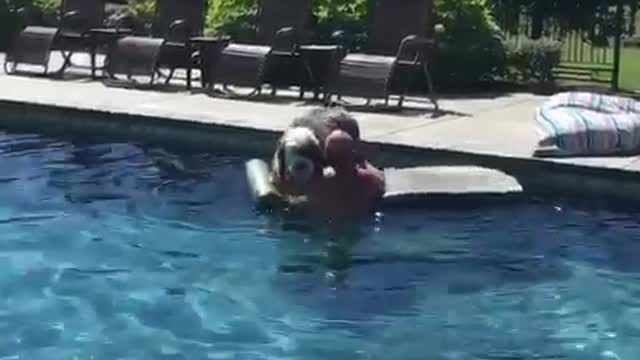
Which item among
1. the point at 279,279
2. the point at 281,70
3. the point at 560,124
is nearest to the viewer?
the point at 279,279

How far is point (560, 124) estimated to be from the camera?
29.0ft

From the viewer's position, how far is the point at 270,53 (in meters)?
11.3

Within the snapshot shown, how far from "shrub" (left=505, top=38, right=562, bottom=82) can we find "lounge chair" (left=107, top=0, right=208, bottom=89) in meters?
3.01

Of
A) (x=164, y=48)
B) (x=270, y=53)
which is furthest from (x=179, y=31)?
(x=270, y=53)

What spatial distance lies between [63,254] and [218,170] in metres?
2.31

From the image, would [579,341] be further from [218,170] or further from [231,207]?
[218,170]

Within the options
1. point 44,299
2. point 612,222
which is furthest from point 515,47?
point 44,299

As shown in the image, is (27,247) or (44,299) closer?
(44,299)

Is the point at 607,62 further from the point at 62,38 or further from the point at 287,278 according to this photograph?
the point at 287,278

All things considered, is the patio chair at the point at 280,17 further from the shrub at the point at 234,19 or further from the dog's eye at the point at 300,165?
the dog's eye at the point at 300,165

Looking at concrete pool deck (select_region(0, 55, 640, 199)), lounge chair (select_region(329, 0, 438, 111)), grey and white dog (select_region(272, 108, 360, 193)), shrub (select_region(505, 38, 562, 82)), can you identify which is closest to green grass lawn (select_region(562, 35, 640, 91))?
shrub (select_region(505, 38, 562, 82))

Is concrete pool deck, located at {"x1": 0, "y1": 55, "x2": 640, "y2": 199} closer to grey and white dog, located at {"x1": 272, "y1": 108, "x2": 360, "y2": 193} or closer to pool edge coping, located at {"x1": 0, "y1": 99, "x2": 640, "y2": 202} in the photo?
pool edge coping, located at {"x1": 0, "y1": 99, "x2": 640, "y2": 202}

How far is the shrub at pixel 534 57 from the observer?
12570mm

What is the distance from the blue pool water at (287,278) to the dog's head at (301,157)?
0.99 feet
